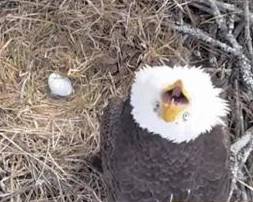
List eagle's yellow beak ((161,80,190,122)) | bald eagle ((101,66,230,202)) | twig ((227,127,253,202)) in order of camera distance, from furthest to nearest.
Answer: twig ((227,127,253,202))
bald eagle ((101,66,230,202))
eagle's yellow beak ((161,80,190,122))

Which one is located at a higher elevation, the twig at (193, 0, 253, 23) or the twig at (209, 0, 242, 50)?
the twig at (193, 0, 253, 23)

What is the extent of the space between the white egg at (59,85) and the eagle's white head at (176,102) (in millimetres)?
426

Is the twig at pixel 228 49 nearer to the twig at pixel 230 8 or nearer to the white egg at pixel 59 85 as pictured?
the twig at pixel 230 8

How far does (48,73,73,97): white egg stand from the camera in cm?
271

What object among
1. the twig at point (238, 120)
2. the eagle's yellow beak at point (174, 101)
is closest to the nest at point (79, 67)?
the twig at point (238, 120)

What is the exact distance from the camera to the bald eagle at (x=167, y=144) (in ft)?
7.34

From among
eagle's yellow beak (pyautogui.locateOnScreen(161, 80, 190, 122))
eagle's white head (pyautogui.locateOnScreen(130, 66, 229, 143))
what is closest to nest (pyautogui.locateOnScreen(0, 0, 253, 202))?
eagle's white head (pyautogui.locateOnScreen(130, 66, 229, 143))

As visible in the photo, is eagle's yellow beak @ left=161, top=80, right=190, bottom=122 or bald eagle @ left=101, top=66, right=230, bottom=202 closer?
eagle's yellow beak @ left=161, top=80, right=190, bottom=122

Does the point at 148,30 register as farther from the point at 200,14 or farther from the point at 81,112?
the point at 81,112

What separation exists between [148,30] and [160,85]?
572 mm

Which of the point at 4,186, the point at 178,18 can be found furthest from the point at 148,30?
the point at 4,186

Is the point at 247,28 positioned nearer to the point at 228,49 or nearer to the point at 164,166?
the point at 228,49

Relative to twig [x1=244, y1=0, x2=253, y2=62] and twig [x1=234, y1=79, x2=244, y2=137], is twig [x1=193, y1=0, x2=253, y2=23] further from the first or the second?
twig [x1=234, y1=79, x2=244, y2=137]

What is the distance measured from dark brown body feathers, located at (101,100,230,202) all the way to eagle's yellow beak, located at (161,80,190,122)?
0.20m
